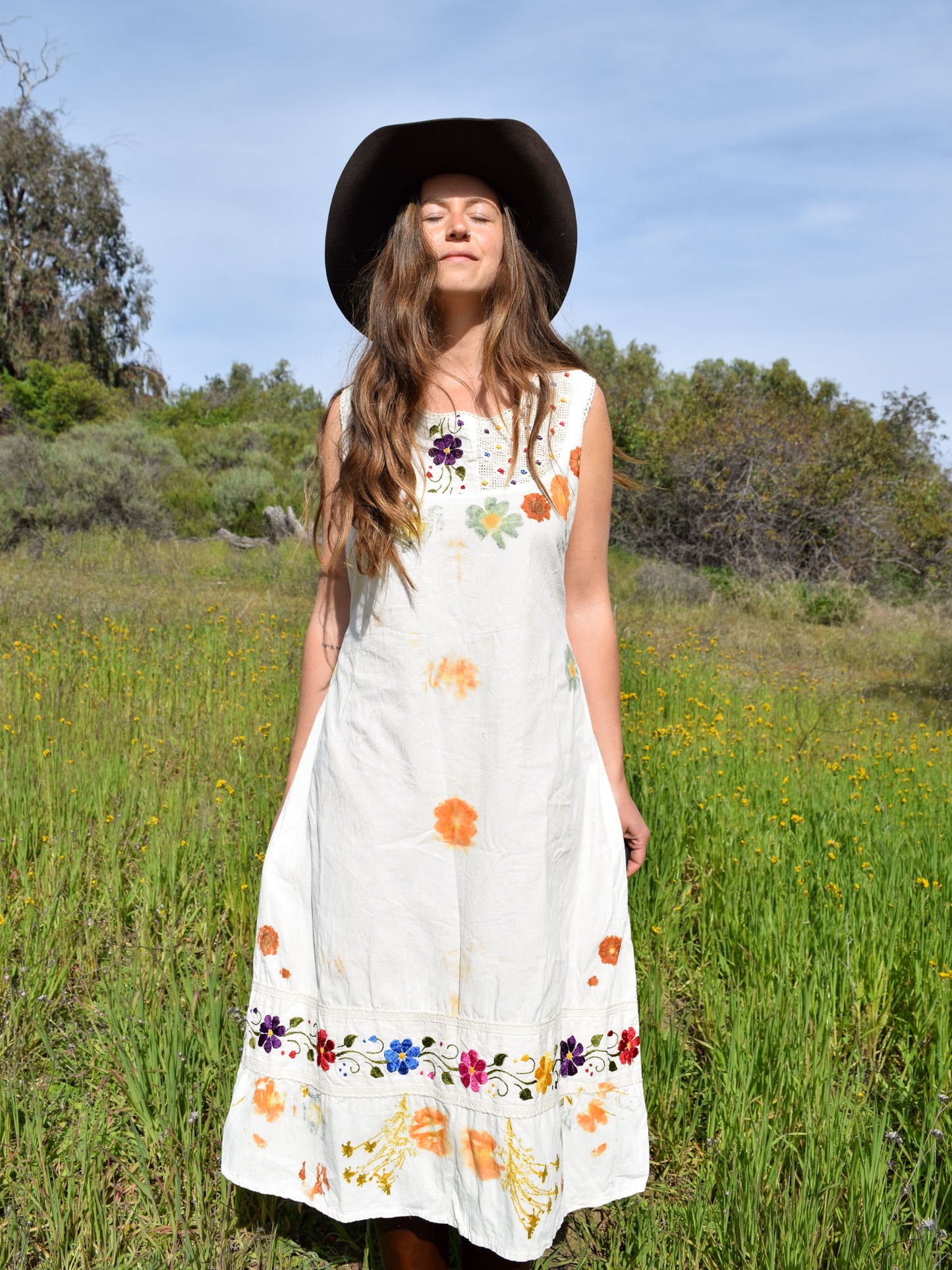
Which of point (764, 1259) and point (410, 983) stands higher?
point (410, 983)

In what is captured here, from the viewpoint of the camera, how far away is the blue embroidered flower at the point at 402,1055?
1.45 m

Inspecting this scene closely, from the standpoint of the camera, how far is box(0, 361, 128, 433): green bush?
66.2 ft

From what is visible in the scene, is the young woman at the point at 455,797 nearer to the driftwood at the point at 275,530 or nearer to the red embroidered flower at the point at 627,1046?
the red embroidered flower at the point at 627,1046

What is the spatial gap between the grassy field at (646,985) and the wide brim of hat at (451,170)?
5.09ft

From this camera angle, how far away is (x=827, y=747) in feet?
15.3

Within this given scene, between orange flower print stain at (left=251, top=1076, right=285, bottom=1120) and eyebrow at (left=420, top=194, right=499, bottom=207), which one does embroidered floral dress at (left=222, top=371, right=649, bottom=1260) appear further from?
eyebrow at (left=420, top=194, right=499, bottom=207)

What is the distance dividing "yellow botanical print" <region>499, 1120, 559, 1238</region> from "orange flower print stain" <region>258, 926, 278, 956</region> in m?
0.48

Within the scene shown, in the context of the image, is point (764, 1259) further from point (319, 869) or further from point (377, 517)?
point (377, 517)

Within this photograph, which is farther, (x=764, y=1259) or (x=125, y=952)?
(x=125, y=952)

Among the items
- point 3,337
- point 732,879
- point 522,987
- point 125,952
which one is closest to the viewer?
point 522,987

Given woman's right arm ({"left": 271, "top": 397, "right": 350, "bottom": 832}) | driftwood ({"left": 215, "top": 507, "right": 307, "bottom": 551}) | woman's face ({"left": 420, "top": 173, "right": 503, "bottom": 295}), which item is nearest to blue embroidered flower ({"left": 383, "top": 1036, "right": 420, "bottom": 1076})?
woman's right arm ({"left": 271, "top": 397, "right": 350, "bottom": 832})

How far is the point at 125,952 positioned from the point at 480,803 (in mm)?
1482

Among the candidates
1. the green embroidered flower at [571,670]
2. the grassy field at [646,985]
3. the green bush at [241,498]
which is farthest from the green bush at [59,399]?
the green embroidered flower at [571,670]

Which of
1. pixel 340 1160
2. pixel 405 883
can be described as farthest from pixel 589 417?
pixel 340 1160
